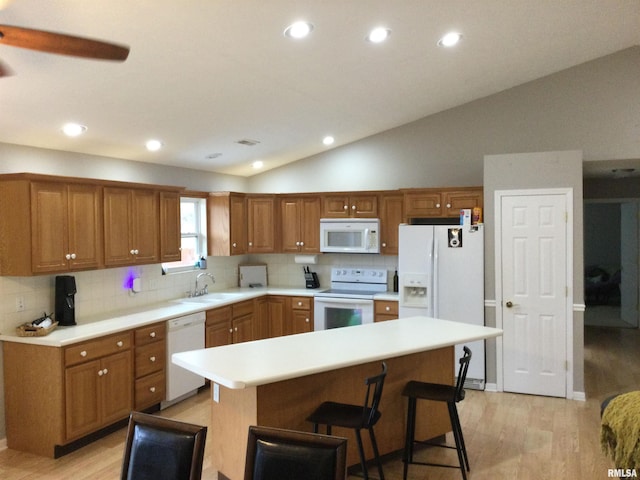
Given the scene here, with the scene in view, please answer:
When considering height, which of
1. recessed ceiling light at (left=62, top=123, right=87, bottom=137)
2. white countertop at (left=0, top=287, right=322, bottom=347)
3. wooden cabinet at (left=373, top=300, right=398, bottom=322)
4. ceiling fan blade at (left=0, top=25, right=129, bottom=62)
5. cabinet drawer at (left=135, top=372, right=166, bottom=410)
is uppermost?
recessed ceiling light at (left=62, top=123, right=87, bottom=137)

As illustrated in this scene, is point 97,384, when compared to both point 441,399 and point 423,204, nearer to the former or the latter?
point 441,399

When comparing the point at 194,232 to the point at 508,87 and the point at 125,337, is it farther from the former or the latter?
the point at 508,87

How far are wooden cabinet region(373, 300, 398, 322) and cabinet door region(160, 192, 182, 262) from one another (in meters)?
2.28

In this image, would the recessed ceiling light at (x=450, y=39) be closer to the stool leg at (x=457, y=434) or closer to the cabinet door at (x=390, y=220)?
the cabinet door at (x=390, y=220)

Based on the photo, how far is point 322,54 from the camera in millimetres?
3541

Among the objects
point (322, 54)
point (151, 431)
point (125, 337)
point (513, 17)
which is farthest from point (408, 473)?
point (513, 17)

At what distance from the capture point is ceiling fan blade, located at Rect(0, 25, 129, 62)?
1.80 m

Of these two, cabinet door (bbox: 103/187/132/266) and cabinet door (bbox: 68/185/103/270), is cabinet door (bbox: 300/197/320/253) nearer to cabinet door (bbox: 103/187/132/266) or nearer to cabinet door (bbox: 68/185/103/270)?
cabinet door (bbox: 103/187/132/266)

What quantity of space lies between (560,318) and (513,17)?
9.29ft

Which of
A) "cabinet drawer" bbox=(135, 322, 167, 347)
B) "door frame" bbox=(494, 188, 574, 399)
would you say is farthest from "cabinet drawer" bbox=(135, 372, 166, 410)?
"door frame" bbox=(494, 188, 574, 399)

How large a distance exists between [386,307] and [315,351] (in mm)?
2714

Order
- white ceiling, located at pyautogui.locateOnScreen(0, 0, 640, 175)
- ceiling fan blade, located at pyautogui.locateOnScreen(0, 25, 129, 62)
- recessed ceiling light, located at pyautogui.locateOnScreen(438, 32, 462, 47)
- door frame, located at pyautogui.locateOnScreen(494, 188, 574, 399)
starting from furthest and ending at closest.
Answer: door frame, located at pyautogui.locateOnScreen(494, 188, 574, 399) < recessed ceiling light, located at pyautogui.locateOnScreen(438, 32, 462, 47) < white ceiling, located at pyautogui.locateOnScreen(0, 0, 640, 175) < ceiling fan blade, located at pyautogui.locateOnScreen(0, 25, 129, 62)

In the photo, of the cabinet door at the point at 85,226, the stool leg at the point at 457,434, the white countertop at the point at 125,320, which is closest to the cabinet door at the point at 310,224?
the white countertop at the point at 125,320

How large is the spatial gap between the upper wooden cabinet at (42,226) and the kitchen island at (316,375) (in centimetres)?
152
